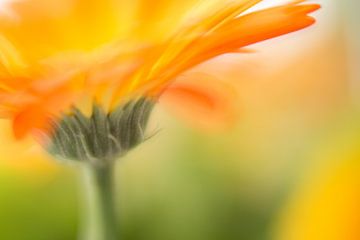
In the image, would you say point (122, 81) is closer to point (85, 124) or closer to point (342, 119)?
point (85, 124)

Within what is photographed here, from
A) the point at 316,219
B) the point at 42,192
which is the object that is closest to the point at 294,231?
the point at 316,219

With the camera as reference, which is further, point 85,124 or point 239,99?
point 239,99

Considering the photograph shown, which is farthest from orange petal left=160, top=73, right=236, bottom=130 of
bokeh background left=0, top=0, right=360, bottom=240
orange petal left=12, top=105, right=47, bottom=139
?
orange petal left=12, top=105, right=47, bottom=139

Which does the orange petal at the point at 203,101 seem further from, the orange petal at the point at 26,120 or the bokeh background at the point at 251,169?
the orange petal at the point at 26,120

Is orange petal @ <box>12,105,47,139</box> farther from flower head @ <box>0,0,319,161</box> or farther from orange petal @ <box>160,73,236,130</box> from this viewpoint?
orange petal @ <box>160,73,236,130</box>

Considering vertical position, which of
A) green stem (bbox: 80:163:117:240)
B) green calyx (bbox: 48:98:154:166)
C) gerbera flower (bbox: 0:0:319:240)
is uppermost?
gerbera flower (bbox: 0:0:319:240)

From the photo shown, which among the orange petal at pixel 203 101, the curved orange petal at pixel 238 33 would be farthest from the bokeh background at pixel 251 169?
the curved orange petal at pixel 238 33
